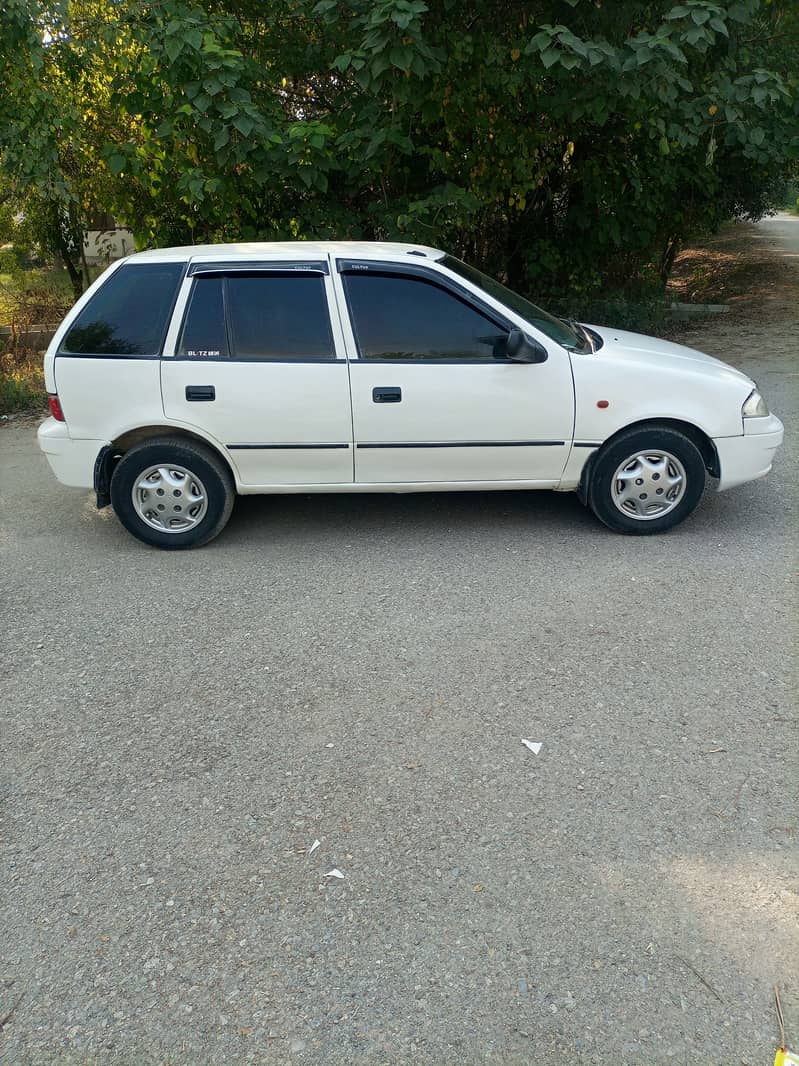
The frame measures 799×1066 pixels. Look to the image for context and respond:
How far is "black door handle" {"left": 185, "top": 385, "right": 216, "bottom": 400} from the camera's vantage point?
5.47m

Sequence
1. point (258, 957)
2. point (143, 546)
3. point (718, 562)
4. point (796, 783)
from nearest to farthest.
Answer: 1. point (258, 957)
2. point (796, 783)
3. point (718, 562)
4. point (143, 546)

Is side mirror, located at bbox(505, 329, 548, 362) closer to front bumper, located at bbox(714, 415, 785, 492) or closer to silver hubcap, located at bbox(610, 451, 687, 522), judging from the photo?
silver hubcap, located at bbox(610, 451, 687, 522)

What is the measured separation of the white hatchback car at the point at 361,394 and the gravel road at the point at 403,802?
48cm

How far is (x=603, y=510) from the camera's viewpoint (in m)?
5.66

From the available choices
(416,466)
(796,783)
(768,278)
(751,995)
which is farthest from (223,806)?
(768,278)

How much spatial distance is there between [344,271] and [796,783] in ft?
12.5

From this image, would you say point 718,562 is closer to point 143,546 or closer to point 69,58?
point 143,546

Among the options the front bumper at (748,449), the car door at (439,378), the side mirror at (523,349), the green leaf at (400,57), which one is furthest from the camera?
the green leaf at (400,57)

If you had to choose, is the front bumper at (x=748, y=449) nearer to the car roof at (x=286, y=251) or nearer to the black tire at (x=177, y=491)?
the car roof at (x=286, y=251)

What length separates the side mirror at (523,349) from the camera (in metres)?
5.29

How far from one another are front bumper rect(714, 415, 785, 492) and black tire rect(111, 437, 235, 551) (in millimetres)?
3092

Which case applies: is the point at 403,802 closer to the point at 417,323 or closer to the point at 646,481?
the point at 646,481

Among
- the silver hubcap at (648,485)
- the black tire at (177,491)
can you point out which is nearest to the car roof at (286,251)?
the black tire at (177,491)

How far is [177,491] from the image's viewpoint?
5672mm
